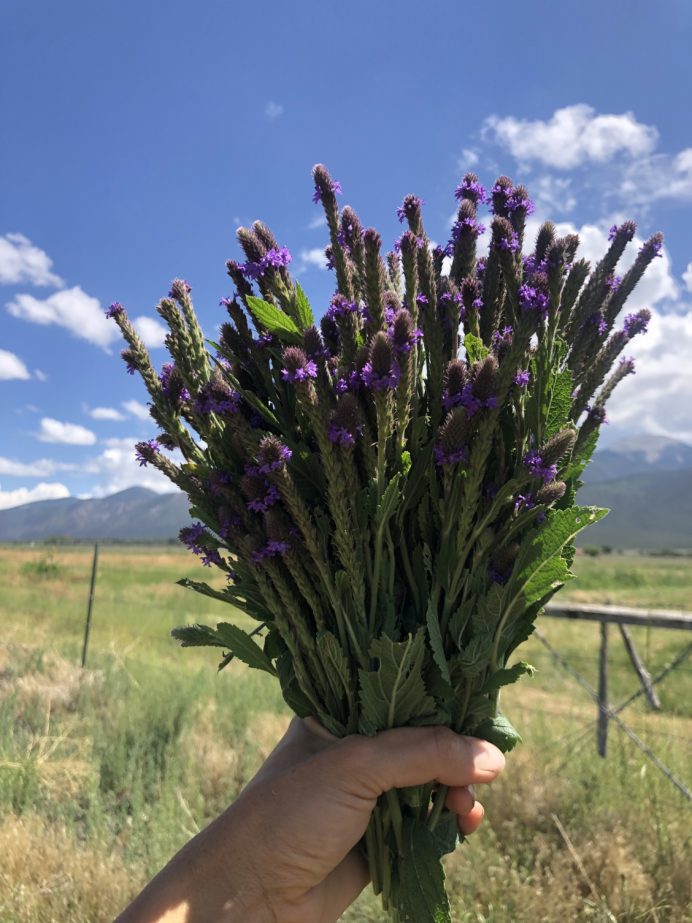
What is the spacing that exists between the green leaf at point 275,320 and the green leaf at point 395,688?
0.67 m

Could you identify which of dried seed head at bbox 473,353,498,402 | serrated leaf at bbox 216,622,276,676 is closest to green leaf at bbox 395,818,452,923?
serrated leaf at bbox 216,622,276,676

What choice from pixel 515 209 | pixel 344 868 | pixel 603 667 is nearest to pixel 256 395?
pixel 515 209

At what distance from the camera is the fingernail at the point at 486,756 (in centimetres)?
147

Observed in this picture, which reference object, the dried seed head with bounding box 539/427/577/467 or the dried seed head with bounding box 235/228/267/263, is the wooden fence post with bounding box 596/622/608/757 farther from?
the dried seed head with bounding box 235/228/267/263

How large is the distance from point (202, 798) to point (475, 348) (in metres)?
3.99

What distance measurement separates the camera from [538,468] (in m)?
1.33

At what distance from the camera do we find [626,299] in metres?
1.67

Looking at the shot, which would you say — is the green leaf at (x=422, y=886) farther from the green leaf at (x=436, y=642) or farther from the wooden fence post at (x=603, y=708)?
the wooden fence post at (x=603, y=708)

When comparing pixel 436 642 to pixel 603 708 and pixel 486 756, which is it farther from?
pixel 603 708

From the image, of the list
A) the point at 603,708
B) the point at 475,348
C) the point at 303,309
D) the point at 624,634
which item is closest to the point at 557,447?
the point at 475,348

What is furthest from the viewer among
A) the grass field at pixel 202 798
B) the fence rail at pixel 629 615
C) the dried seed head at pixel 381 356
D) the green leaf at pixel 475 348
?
the fence rail at pixel 629 615

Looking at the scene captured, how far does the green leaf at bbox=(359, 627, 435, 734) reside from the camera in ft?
4.29

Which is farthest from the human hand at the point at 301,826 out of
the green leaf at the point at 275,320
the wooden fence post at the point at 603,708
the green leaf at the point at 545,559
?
the wooden fence post at the point at 603,708

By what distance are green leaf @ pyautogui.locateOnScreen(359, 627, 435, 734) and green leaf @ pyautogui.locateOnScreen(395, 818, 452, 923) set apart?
0.27 metres
